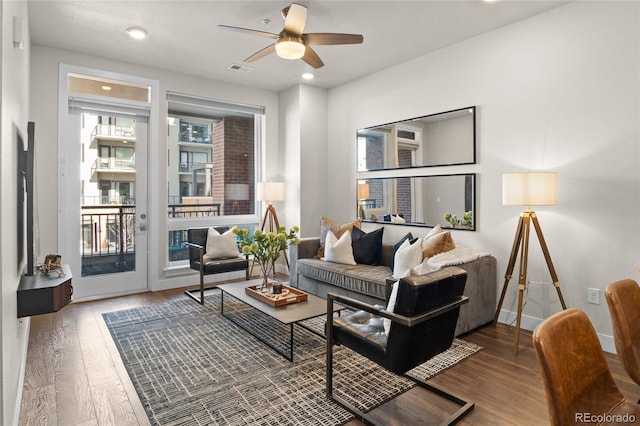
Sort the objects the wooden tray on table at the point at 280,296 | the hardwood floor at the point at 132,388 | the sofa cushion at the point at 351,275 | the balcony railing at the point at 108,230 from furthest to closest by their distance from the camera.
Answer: the balcony railing at the point at 108,230, the sofa cushion at the point at 351,275, the wooden tray on table at the point at 280,296, the hardwood floor at the point at 132,388

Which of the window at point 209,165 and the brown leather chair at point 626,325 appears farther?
the window at point 209,165

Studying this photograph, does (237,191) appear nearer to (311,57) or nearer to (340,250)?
(340,250)

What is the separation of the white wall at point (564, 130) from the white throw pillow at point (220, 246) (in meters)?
2.77

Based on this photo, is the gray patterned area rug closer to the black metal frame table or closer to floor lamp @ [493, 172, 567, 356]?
the black metal frame table

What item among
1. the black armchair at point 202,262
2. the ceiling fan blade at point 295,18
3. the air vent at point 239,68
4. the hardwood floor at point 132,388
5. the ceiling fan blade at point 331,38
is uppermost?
the air vent at point 239,68

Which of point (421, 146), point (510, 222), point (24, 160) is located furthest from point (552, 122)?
point (24, 160)

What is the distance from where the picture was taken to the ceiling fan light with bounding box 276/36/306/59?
10.1 ft

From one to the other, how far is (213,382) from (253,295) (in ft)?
3.26

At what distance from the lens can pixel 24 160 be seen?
A: 253 cm

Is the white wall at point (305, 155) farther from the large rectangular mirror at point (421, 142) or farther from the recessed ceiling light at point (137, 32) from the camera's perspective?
the recessed ceiling light at point (137, 32)

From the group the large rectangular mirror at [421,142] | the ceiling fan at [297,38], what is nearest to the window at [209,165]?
the large rectangular mirror at [421,142]

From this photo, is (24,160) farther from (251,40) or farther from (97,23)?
(251,40)

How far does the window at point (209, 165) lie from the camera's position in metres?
5.27

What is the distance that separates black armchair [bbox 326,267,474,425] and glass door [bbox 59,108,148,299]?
3.67m
